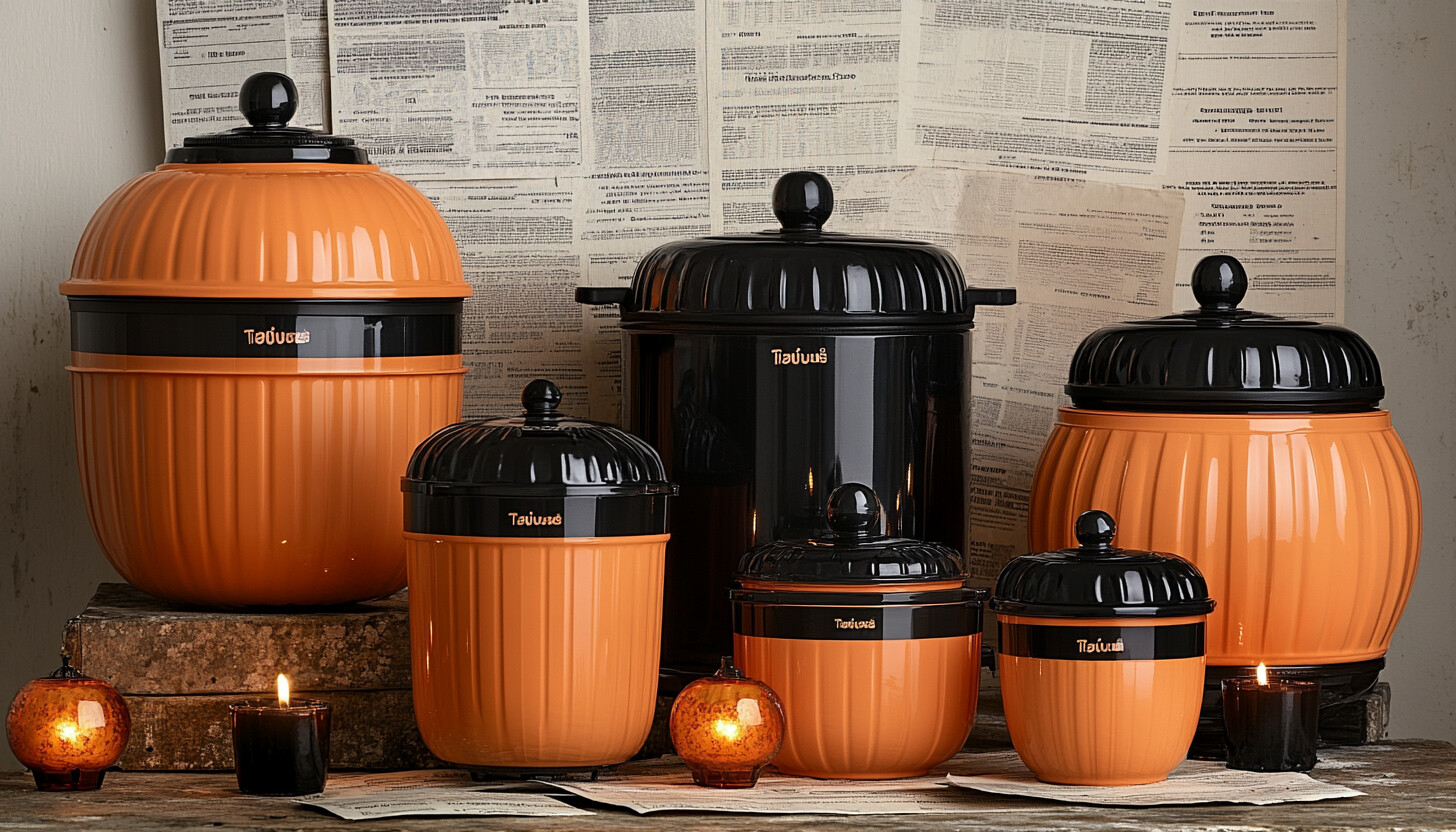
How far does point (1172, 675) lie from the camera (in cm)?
128

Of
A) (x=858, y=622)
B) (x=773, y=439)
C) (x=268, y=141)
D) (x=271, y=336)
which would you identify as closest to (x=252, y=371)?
(x=271, y=336)

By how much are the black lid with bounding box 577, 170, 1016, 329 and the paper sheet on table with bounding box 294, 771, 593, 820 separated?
47 cm

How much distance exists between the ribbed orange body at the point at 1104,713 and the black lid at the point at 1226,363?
0.24 metres

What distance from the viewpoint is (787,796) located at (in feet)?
4.16

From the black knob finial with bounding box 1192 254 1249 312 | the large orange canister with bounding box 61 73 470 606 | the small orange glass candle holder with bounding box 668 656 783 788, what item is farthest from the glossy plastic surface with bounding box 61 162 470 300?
the black knob finial with bounding box 1192 254 1249 312

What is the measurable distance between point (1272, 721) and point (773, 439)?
1.69 feet

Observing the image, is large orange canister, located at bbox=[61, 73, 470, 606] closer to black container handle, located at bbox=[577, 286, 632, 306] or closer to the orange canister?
black container handle, located at bbox=[577, 286, 632, 306]

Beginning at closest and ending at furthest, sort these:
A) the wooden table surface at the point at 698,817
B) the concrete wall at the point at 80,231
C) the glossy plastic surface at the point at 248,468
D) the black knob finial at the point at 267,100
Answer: the wooden table surface at the point at 698,817
the glossy plastic surface at the point at 248,468
the black knob finial at the point at 267,100
the concrete wall at the point at 80,231

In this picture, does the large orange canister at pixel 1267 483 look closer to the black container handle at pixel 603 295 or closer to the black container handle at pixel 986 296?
the black container handle at pixel 986 296

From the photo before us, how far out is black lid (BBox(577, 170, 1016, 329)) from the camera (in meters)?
1.44

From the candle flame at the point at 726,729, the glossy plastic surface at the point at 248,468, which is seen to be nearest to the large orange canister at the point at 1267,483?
the candle flame at the point at 726,729

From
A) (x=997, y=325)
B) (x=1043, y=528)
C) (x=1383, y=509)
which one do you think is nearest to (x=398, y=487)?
(x=1043, y=528)

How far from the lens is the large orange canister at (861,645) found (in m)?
1.31

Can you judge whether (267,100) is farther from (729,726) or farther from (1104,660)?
(1104,660)
